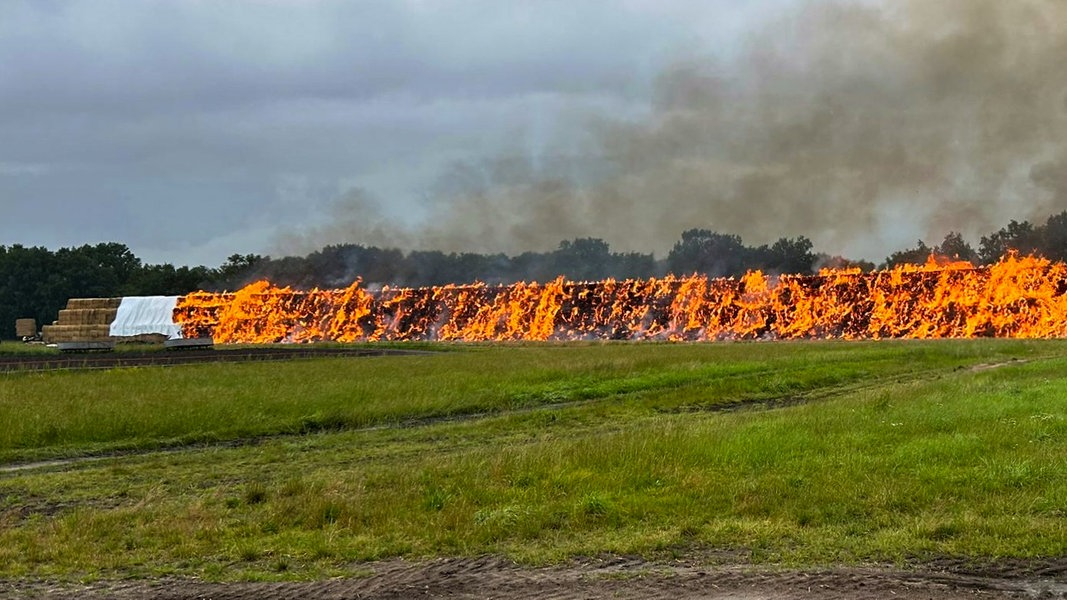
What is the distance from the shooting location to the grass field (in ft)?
35.1

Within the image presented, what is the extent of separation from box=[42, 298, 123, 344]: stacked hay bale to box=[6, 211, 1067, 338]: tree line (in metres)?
14.2

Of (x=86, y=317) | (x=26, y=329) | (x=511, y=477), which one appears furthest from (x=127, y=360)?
(x=26, y=329)

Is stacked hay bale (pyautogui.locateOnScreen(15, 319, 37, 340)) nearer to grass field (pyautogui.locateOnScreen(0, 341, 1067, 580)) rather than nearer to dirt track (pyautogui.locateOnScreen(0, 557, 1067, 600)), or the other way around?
grass field (pyautogui.locateOnScreen(0, 341, 1067, 580))

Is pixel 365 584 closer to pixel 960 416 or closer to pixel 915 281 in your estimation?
pixel 960 416

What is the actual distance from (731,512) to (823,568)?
2.46 m

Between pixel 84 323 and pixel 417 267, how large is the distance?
28.8 m

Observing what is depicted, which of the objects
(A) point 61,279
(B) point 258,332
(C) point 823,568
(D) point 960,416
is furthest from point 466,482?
(A) point 61,279

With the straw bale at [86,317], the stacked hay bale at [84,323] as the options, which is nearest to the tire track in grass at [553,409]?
the stacked hay bale at [84,323]

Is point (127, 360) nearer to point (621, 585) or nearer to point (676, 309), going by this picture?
point (676, 309)

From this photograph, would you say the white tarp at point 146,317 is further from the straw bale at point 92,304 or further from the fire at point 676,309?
the fire at point 676,309

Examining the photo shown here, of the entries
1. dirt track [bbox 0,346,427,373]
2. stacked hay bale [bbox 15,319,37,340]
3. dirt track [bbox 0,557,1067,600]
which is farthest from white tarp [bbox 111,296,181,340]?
dirt track [bbox 0,557,1067,600]

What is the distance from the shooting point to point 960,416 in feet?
62.0

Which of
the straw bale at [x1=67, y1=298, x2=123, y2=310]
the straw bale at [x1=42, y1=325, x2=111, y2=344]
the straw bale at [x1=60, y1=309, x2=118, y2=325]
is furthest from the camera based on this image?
the straw bale at [x1=67, y1=298, x2=123, y2=310]

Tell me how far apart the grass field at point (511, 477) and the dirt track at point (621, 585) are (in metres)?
0.48
